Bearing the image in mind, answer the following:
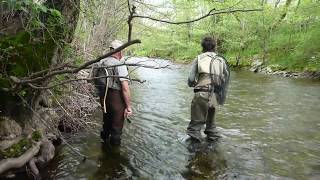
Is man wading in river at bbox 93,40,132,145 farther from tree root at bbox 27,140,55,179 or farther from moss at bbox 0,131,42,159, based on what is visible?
moss at bbox 0,131,42,159

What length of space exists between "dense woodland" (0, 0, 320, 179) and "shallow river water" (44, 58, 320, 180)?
27.2 inches

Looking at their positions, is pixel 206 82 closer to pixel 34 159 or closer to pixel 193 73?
pixel 193 73

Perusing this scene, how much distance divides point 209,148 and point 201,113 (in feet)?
2.19

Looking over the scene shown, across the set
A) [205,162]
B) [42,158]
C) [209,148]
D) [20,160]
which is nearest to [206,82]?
[209,148]

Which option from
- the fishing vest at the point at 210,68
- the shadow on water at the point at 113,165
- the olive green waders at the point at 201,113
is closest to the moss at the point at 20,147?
the shadow on water at the point at 113,165

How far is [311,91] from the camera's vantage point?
48.6ft

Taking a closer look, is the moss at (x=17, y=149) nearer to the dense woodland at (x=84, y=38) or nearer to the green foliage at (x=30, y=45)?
the dense woodland at (x=84, y=38)

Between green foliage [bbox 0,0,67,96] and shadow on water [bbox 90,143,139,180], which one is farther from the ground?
green foliage [bbox 0,0,67,96]

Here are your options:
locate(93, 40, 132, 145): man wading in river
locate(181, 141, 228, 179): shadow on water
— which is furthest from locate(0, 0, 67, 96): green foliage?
locate(181, 141, 228, 179): shadow on water

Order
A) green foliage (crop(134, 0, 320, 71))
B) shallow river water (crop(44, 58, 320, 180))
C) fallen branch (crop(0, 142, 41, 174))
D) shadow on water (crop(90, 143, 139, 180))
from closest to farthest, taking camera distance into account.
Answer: fallen branch (crop(0, 142, 41, 174)), shadow on water (crop(90, 143, 139, 180)), shallow river water (crop(44, 58, 320, 180)), green foliage (crop(134, 0, 320, 71))

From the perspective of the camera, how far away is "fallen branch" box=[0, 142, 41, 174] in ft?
14.2

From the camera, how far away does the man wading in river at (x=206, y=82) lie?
6.87 meters

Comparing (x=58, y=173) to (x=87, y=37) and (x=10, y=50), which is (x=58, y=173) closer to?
(x=10, y=50)

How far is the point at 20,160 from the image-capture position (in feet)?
15.1
